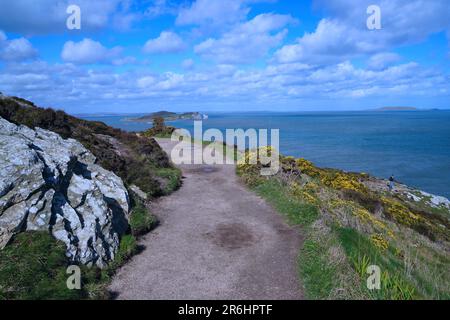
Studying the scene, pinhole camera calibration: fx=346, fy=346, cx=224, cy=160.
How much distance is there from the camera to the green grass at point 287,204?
10.7m

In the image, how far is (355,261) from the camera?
24.7 ft

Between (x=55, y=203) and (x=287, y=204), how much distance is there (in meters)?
7.48

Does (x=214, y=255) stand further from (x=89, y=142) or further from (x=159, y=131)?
(x=159, y=131)

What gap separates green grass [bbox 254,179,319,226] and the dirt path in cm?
36

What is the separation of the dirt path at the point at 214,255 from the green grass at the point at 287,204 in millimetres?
363

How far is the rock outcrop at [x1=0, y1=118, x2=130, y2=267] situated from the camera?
7129 millimetres

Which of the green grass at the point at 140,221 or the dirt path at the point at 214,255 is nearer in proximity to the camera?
A: the dirt path at the point at 214,255

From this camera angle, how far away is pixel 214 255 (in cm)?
867

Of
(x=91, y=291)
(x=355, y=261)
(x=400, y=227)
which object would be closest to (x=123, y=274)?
(x=91, y=291)

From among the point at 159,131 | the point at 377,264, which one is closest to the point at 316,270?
the point at 377,264

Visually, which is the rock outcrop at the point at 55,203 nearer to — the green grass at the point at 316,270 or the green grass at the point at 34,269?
the green grass at the point at 34,269

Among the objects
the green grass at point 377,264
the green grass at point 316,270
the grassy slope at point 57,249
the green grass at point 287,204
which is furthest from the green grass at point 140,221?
the green grass at point 377,264

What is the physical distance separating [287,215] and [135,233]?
492cm
